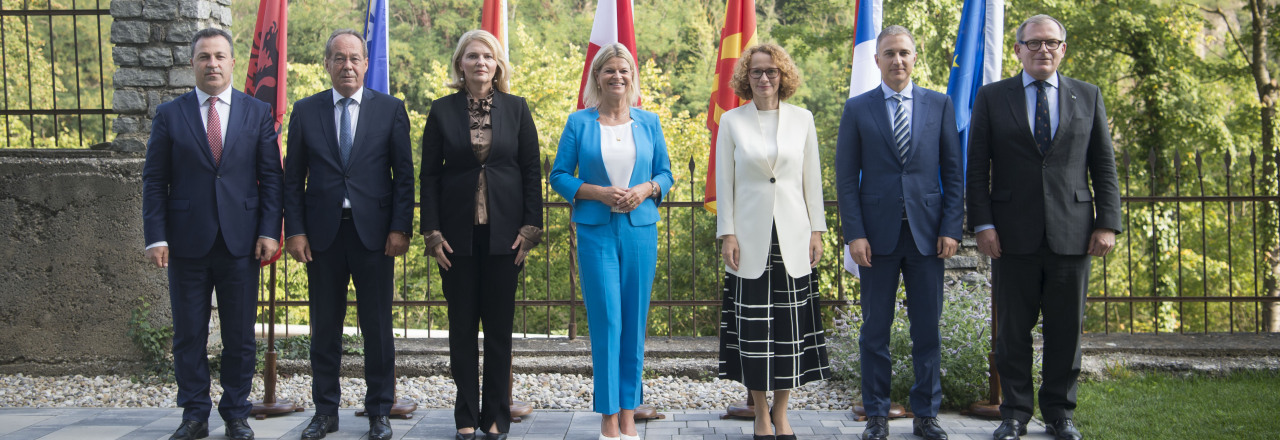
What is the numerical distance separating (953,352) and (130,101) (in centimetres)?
532

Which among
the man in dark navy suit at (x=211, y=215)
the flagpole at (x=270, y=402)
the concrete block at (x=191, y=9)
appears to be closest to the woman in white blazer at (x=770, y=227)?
the man in dark navy suit at (x=211, y=215)

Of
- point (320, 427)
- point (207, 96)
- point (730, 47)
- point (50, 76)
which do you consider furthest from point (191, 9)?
point (50, 76)

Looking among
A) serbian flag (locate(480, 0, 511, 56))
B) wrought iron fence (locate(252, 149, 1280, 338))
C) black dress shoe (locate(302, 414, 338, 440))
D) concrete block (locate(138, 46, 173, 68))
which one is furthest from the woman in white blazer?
wrought iron fence (locate(252, 149, 1280, 338))

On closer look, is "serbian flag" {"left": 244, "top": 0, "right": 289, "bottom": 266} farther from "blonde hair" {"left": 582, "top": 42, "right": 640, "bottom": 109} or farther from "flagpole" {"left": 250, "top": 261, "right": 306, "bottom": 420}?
"blonde hair" {"left": 582, "top": 42, "right": 640, "bottom": 109}

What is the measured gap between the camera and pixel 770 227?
3529 millimetres

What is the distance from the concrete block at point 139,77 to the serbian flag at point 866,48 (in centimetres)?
444

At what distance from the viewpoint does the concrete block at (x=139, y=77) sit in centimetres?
588

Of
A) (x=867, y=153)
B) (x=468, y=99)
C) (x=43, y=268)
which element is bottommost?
(x=43, y=268)

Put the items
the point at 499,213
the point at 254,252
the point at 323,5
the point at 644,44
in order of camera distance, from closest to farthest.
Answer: the point at 499,213 → the point at 254,252 → the point at 323,5 → the point at 644,44

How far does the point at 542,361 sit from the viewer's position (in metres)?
5.97

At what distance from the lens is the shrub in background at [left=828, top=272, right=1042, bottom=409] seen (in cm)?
454

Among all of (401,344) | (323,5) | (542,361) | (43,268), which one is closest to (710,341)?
(542,361)

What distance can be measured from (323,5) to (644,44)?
27.8 feet

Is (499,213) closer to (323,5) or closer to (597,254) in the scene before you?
(597,254)
